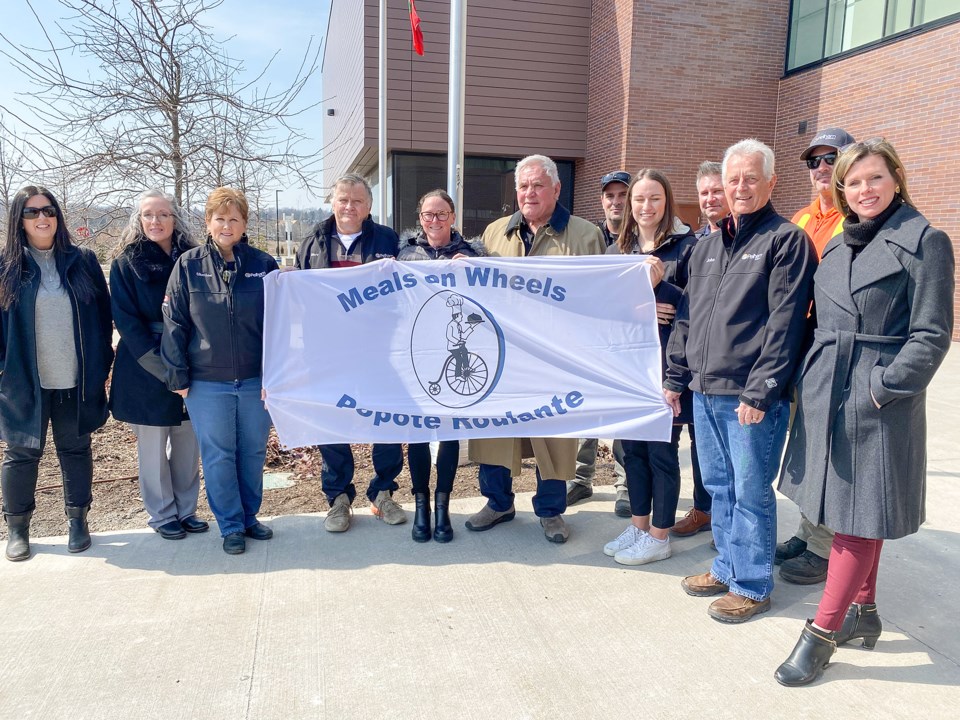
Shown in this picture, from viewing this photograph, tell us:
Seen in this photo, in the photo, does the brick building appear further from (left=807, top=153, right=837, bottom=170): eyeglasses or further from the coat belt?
the coat belt

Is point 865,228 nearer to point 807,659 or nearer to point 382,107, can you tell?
point 807,659

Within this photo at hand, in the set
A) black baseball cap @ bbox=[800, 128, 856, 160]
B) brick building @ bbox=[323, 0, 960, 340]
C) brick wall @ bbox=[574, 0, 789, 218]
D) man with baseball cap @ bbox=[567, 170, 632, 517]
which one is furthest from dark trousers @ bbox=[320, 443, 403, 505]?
brick building @ bbox=[323, 0, 960, 340]

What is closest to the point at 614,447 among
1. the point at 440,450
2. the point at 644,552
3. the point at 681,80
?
the point at 644,552

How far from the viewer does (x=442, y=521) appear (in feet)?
13.0

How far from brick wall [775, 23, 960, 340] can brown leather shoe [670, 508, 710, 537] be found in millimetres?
9002

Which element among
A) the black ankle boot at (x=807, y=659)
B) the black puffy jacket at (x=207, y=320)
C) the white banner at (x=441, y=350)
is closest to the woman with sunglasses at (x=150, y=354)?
the black puffy jacket at (x=207, y=320)

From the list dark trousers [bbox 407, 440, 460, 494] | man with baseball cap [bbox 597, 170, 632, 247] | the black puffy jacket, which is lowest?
dark trousers [bbox 407, 440, 460, 494]

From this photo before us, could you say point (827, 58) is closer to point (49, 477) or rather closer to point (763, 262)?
point (763, 262)

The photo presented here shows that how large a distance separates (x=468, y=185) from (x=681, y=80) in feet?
16.7

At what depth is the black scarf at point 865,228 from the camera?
256 cm

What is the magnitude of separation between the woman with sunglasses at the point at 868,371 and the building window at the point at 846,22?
456 inches

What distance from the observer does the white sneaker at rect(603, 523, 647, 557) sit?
3.73 meters

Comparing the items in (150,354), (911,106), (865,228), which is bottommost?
(150,354)

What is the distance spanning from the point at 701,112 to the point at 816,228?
11817 millimetres
